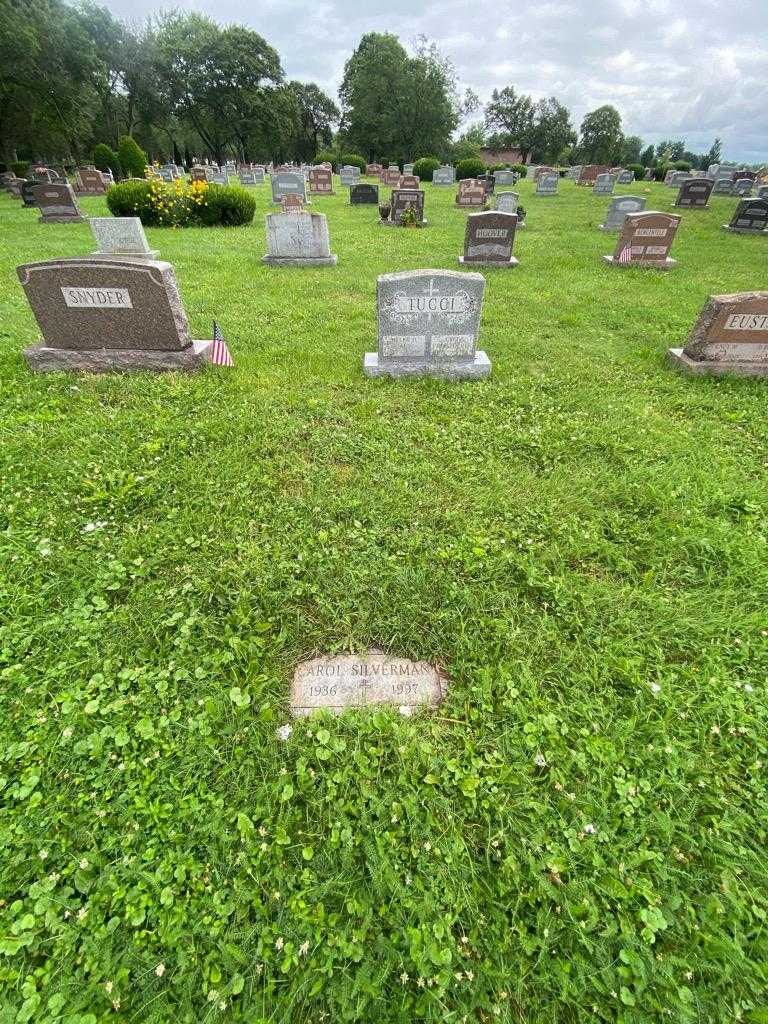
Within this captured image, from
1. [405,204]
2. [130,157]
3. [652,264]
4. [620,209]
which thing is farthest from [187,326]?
[130,157]

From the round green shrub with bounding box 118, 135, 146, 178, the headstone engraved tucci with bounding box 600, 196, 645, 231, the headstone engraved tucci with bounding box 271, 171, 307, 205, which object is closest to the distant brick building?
the headstone engraved tucci with bounding box 271, 171, 307, 205

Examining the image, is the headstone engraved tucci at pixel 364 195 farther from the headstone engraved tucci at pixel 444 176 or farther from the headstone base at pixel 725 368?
the headstone base at pixel 725 368

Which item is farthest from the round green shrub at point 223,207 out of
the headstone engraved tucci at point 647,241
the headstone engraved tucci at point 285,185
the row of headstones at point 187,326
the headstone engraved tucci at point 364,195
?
the row of headstones at point 187,326

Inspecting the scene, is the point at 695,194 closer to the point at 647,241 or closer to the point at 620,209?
the point at 620,209

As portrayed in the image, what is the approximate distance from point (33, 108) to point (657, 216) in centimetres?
4223

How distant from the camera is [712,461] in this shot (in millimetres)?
4012

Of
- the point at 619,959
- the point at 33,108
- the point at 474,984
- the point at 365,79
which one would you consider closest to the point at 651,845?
the point at 619,959

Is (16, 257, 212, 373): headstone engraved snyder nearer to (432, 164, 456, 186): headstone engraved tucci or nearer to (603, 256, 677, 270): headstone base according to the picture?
(603, 256, 677, 270): headstone base

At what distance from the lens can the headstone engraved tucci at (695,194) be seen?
1944cm

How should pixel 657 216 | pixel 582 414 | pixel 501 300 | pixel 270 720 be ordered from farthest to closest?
1. pixel 657 216
2. pixel 501 300
3. pixel 582 414
4. pixel 270 720

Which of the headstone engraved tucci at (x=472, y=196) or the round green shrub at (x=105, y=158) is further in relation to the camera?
the round green shrub at (x=105, y=158)

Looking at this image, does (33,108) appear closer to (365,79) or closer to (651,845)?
(365,79)

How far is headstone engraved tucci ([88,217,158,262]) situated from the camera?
10.1m

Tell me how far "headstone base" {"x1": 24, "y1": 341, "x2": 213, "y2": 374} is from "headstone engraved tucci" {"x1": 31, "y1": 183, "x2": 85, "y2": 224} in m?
14.3
